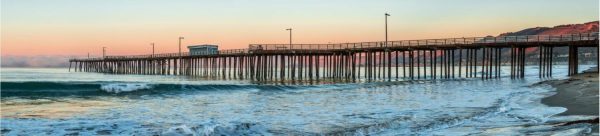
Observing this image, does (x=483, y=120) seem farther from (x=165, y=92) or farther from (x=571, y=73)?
(x=571, y=73)

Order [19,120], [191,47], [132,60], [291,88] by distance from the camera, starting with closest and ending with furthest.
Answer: [19,120] → [291,88] → [191,47] → [132,60]

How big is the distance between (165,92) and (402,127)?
2154 centimetres

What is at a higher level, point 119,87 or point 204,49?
point 204,49

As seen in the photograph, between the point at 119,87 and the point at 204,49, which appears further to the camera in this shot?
the point at 204,49

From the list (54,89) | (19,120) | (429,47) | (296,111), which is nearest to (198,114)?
(296,111)

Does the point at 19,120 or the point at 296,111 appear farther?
the point at 296,111

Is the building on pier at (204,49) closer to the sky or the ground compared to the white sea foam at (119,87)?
closer to the sky

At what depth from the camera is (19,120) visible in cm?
1538

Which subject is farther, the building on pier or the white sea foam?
the building on pier

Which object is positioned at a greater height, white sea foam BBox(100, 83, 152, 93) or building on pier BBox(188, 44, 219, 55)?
building on pier BBox(188, 44, 219, 55)

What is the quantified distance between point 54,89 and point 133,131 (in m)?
22.4

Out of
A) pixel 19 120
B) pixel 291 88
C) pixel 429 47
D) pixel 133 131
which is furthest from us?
pixel 429 47

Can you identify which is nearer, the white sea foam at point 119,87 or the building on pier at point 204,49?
the white sea foam at point 119,87

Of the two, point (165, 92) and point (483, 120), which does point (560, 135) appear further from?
point (165, 92)
